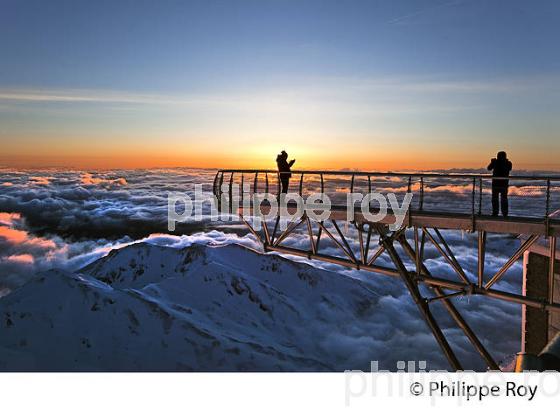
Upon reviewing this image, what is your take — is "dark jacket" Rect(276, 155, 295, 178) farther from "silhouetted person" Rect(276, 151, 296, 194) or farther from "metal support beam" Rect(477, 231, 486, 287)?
"metal support beam" Rect(477, 231, 486, 287)

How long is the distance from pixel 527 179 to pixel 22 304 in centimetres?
20067

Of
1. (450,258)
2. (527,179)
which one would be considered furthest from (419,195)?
(527,179)

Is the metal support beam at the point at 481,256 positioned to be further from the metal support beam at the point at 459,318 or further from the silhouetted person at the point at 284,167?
the silhouetted person at the point at 284,167

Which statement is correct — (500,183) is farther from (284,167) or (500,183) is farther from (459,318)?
(284,167)

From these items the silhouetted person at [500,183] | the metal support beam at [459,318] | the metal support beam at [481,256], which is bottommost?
the metal support beam at [459,318]

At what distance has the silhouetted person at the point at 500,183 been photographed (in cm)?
1412

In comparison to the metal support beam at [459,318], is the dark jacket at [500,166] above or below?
above

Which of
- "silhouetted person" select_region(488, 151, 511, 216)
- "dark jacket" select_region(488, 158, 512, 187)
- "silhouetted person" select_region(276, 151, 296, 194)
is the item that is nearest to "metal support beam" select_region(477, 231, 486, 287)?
"silhouetted person" select_region(488, 151, 511, 216)

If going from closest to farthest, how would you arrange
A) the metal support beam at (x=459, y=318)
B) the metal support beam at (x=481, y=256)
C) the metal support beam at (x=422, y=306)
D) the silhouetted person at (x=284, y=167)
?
the metal support beam at (x=481, y=256), the metal support beam at (x=422, y=306), the metal support beam at (x=459, y=318), the silhouetted person at (x=284, y=167)

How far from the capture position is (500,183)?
559 inches

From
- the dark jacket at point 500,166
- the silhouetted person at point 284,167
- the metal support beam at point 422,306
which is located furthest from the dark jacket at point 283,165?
the dark jacket at point 500,166

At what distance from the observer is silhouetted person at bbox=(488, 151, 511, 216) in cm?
1412

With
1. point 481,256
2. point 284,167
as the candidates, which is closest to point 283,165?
point 284,167
